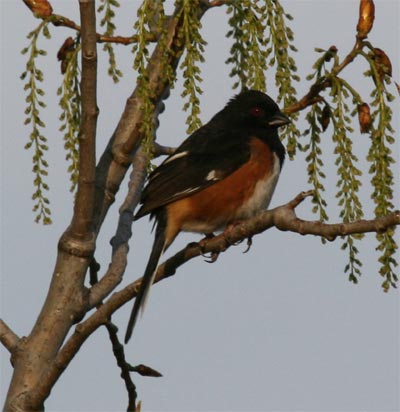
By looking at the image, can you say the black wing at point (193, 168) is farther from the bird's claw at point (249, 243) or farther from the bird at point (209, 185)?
the bird's claw at point (249, 243)

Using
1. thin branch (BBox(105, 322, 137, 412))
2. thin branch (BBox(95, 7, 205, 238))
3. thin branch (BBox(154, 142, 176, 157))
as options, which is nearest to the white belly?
thin branch (BBox(154, 142, 176, 157))

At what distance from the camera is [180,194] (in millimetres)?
5215

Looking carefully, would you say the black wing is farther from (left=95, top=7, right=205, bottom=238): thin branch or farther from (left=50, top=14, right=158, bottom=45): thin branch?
(left=50, top=14, right=158, bottom=45): thin branch

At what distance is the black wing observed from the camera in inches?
203

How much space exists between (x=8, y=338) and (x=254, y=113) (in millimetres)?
2825

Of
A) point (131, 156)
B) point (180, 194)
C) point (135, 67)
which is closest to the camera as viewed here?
point (135, 67)

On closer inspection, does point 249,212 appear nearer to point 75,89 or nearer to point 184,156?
point 184,156

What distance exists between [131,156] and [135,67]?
1.20 metres

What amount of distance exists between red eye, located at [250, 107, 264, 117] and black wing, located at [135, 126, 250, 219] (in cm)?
39

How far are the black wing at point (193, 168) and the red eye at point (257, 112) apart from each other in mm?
389

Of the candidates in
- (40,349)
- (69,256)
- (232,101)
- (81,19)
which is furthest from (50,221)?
(232,101)

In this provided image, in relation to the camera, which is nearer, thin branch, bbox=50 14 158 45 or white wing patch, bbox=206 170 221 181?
thin branch, bbox=50 14 158 45

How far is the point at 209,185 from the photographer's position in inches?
208

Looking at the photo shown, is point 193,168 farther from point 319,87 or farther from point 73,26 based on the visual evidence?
point 319,87
